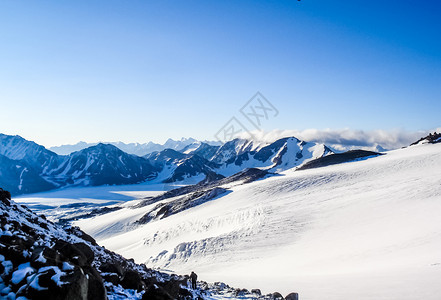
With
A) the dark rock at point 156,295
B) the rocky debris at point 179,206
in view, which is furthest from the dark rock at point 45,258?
the rocky debris at point 179,206

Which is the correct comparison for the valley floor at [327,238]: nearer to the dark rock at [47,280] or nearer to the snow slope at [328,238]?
the snow slope at [328,238]

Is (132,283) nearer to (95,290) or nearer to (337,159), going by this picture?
(95,290)

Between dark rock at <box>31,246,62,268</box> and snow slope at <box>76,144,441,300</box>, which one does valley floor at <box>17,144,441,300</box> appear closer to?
snow slope at <box>76,144,441,300</box>

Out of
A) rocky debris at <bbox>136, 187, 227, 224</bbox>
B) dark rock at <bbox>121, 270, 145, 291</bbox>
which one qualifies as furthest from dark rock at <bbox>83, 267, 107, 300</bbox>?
rocky debris at <bbox>136, 187, 227, 224</bbox>

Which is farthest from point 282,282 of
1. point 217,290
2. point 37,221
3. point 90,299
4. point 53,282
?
point 37,221

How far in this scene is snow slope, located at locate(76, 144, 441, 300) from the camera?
13797mm

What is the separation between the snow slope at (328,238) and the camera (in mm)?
13797

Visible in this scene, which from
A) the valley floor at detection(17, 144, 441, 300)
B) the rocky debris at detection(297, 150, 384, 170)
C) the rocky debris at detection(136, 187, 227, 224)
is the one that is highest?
the rocky debris at detection(297, 150, 384, 170)

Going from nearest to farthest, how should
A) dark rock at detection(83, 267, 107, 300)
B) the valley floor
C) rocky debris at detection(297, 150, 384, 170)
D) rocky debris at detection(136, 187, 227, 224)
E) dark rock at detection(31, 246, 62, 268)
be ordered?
dark rock at detection(83, 267, 107, 300), dark rock at detection(31, 246, 62, 268), the valley floor, rocky debris at detection(136, 187, 227, 224), rocky debris at detection(297, 150, 384, 170)

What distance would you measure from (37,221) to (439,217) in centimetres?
3096

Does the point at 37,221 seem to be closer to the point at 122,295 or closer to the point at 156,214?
the point at 122,295

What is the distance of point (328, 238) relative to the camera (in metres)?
25.6

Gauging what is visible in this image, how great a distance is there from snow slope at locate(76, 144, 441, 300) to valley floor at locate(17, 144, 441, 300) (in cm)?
8

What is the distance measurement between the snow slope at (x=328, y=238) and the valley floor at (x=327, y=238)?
81 millimetres
